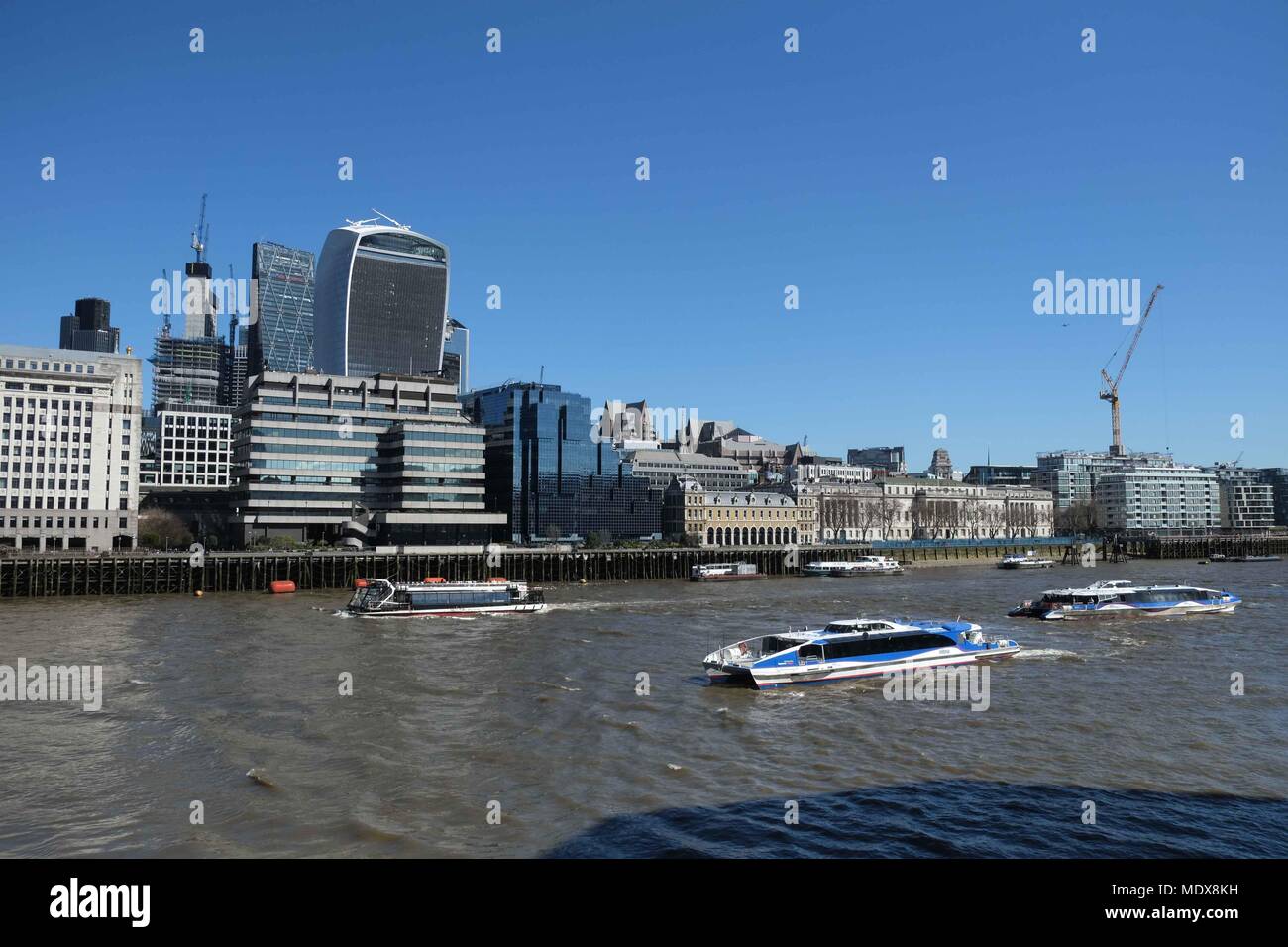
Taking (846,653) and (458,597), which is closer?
(846,653)

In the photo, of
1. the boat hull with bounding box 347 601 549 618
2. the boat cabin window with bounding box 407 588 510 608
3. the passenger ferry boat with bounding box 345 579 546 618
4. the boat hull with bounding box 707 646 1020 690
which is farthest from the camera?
the boat cabin window with bounding box 407 588 510 608

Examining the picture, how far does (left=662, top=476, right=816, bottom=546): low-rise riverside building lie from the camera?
18725 cm

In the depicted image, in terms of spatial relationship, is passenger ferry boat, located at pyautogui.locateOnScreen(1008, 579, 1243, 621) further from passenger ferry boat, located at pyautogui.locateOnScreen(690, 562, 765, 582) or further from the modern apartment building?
the modern apartment building

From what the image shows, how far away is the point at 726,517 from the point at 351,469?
78.8 meters

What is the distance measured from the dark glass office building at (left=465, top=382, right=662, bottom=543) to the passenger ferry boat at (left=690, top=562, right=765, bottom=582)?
58761 mm

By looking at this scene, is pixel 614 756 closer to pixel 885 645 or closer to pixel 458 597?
pixel 885 645

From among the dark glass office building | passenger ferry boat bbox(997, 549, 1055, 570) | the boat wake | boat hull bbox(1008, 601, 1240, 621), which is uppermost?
the dark glass office building

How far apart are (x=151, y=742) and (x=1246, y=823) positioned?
107ft

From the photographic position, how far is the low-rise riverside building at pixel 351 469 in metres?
137

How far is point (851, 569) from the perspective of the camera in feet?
462

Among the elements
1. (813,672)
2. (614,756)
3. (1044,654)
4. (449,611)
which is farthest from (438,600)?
(614,756)

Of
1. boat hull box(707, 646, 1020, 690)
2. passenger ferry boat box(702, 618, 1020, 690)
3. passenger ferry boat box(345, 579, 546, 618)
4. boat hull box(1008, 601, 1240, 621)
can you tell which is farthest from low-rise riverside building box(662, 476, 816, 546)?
boat hull box(707, 646, 1020, 690)

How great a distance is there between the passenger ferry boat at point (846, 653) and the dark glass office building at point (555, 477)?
453ft
